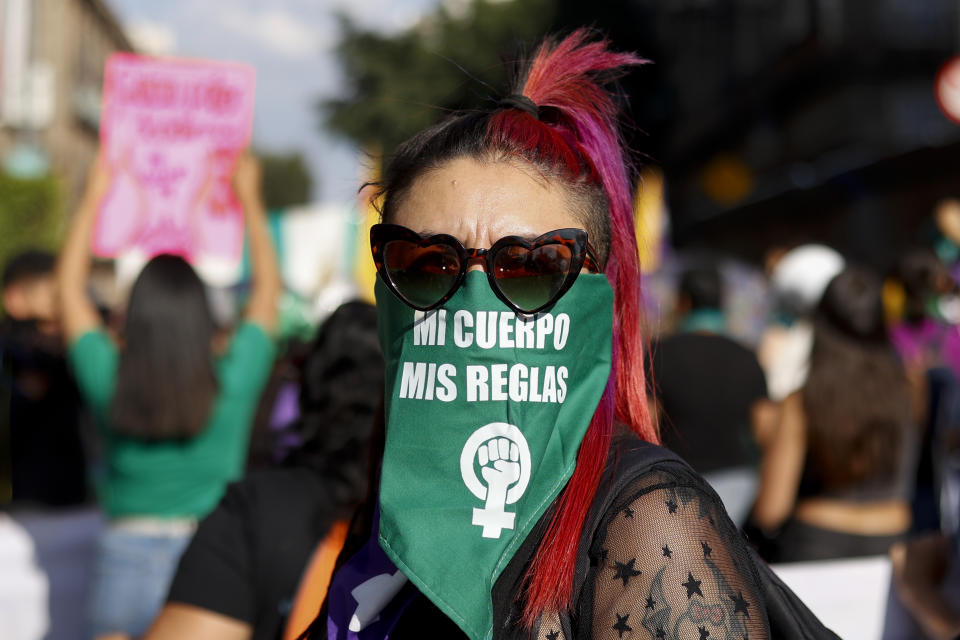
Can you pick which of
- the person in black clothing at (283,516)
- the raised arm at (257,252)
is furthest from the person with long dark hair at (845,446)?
the raised arm at (257,252)

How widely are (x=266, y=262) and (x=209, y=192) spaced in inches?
79.2

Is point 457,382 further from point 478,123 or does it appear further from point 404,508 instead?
point 478,123

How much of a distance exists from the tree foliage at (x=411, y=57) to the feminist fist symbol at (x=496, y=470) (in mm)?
25311

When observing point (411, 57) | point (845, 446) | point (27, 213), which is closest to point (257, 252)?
point (845, 446)

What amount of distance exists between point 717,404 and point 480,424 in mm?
3050

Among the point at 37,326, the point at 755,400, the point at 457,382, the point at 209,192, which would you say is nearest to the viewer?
the point at 457,382

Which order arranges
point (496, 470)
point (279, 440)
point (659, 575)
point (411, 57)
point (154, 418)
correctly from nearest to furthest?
1. point (659, 575)
2. point (496, 470)
3. point (279, 440)
4. point (154, 418)
5. point (411, 57)

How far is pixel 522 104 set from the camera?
1.54 meters

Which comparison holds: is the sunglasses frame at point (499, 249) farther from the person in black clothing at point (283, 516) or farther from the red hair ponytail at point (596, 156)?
the person in black clothing at point (283, 516)

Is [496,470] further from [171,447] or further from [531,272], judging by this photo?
[171,447]

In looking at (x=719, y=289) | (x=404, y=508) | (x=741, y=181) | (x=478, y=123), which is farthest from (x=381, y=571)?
(x=741, y=181)

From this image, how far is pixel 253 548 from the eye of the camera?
2225 mm

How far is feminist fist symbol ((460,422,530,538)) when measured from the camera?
1345 millimetres

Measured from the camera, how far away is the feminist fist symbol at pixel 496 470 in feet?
4.41
